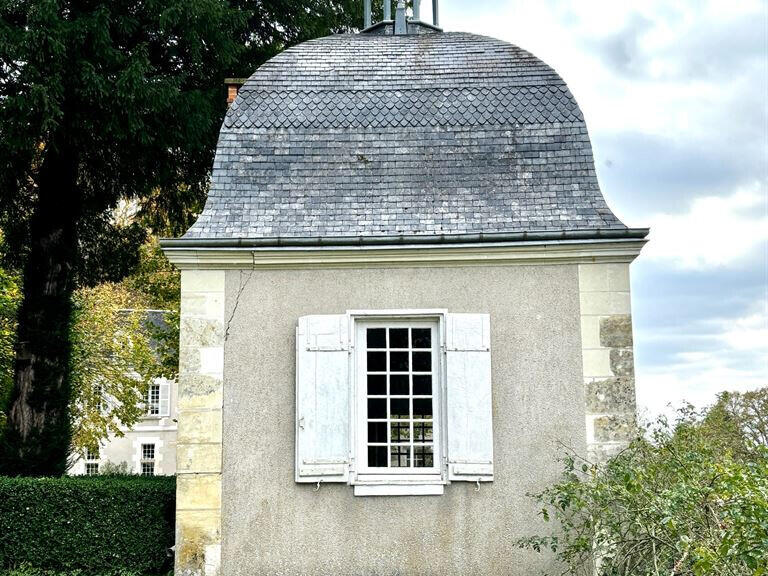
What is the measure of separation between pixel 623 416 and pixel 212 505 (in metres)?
4.09

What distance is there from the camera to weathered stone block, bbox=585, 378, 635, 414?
798cm

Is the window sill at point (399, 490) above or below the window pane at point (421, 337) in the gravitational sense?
below

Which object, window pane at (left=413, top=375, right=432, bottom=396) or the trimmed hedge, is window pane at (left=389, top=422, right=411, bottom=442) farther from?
the trimmed hedge

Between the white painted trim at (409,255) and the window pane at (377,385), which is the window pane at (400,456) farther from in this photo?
the white painted trim at (409,255)

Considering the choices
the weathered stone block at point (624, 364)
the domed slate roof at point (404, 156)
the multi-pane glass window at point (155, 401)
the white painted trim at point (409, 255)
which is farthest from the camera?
the multi-pane glass window at point (155, 401)

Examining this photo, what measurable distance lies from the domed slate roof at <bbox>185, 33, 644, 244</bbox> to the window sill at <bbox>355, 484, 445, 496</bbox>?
2.41 metres

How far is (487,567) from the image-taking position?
779 cm

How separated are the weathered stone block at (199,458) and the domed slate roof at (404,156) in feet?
6.84

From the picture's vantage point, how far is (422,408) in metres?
8.23

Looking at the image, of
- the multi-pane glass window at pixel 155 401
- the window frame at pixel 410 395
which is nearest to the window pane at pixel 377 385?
the window frame at pixel 410 395

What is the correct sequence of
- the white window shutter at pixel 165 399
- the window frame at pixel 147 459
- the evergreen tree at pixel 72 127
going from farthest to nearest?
the white window shutter at pixel 165 399 < the window frame at pixel 147 459 < the evergreen tree at pixel 72 127

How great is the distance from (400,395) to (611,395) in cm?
207

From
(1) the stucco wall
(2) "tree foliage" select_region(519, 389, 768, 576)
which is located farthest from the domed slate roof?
(2) "tree foliage" select_region(519, 389, 768, 576)

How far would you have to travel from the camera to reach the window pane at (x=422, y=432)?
26.9 ft
